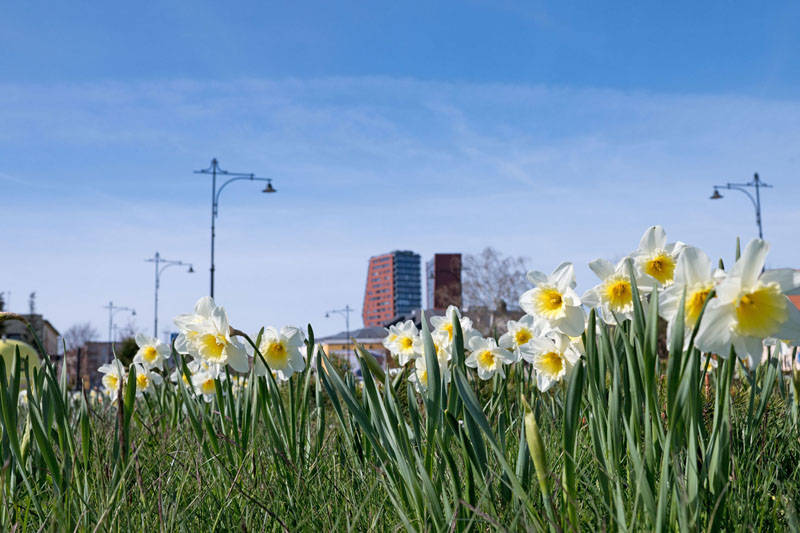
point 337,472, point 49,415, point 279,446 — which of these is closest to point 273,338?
point 279,446

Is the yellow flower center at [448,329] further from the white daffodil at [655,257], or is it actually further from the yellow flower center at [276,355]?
the white daffodil at [655,257]

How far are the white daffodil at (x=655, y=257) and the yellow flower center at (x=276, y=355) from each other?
1.62 metres

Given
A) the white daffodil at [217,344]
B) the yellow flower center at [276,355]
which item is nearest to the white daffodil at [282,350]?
the yellow flower center at [276,355]

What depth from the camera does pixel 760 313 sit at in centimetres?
145

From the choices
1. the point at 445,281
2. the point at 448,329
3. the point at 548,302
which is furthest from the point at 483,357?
the point at 445,281

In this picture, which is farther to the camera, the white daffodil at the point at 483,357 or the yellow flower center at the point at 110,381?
the yellow flower center at the point at 110,381

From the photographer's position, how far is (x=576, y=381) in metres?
1.60

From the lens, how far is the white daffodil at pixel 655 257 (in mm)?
1924

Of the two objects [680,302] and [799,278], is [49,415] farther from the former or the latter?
[799,278]

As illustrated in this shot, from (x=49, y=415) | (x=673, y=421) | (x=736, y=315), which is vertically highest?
(x=736, y=315)

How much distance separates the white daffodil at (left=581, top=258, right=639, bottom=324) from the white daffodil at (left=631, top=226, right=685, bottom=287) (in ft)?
0.20

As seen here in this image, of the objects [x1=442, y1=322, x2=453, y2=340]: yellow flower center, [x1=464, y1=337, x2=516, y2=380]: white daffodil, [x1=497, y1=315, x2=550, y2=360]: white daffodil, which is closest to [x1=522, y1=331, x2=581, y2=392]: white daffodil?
[x1=497, y1=315, x2=550, y2=360]: white daffodil

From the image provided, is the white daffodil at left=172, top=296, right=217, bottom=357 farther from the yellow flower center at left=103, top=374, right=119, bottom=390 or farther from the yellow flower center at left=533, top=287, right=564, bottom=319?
the yellow flower center at left=103, top=374, right=119, bottom=390

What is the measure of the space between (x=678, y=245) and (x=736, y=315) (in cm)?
53
